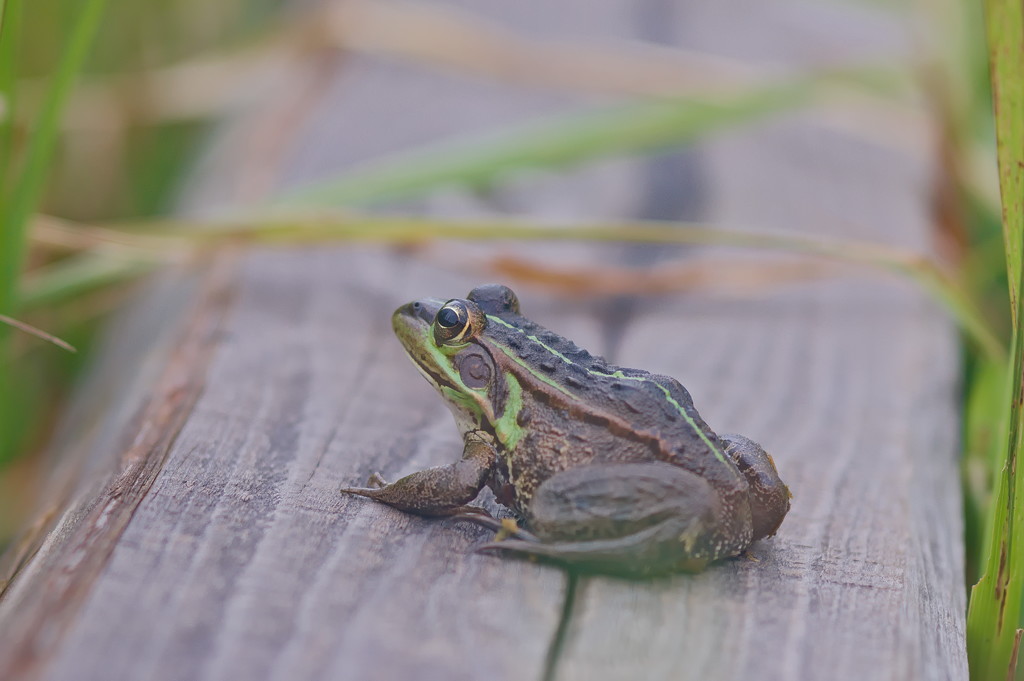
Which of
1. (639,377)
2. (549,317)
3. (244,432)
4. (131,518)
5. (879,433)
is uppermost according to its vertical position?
(549,317)

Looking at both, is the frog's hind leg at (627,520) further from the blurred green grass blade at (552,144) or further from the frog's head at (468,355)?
the blurred green grass blade at (552,144)

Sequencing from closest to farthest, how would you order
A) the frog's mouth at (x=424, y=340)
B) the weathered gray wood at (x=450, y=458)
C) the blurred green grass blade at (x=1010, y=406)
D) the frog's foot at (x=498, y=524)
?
1. the weathered gray wood at (x=450, y=458)
2. the blurred green grass blade at (x=1010, y=406)
3. the frog's foot at (x=498, y=524)
4. the frog's mouth at (x=424, y=340)

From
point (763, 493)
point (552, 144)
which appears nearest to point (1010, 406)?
point (763, 493)

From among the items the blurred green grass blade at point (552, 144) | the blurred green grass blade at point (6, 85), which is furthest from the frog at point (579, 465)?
the blurred green grass blade at point (552, 144)

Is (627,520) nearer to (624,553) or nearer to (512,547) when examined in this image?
(624,553)

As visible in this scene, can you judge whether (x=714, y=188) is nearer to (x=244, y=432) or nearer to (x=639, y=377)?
(x=639, y=377)

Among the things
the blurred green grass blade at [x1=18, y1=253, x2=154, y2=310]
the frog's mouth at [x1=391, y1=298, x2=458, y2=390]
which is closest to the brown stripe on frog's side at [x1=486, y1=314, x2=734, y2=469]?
the frog's mouth at [x1=391, y1=298, x2=458, y2=390]

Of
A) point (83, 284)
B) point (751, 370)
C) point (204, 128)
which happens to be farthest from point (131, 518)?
point (204, 128)
